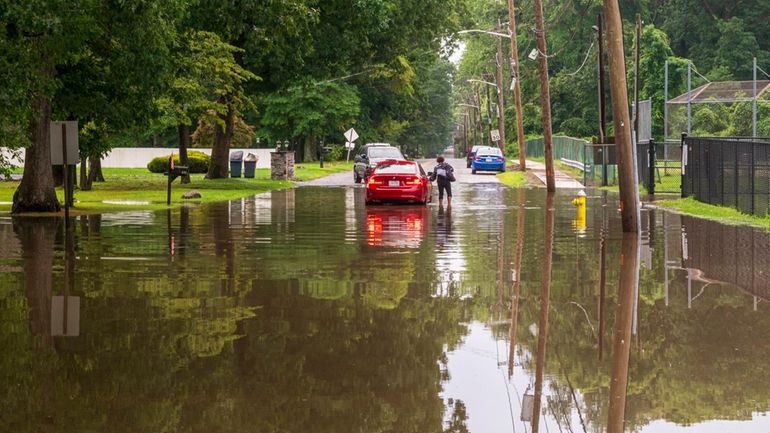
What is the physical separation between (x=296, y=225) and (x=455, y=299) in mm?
12621

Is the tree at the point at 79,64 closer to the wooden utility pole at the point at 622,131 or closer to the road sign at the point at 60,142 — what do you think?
the road sign at the point at 60,142

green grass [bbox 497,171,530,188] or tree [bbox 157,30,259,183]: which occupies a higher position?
tree [bbox 157,30,259,183]

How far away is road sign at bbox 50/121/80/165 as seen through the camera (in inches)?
934

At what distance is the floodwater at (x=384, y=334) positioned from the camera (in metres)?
8.05

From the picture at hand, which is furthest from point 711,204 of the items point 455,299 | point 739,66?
point 739,66

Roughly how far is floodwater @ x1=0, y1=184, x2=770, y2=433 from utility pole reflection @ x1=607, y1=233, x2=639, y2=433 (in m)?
0.03

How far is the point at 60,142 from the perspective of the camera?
78.6 feet

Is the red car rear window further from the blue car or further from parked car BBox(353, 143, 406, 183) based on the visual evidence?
the blue car

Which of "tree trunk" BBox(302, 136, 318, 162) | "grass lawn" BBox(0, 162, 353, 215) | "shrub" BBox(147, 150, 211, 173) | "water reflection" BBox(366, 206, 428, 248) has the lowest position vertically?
"water reflection" BBox(366, 206, 428, 248)

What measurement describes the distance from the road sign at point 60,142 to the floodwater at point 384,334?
2.29m

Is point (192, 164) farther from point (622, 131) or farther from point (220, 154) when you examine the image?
point (622, 131)

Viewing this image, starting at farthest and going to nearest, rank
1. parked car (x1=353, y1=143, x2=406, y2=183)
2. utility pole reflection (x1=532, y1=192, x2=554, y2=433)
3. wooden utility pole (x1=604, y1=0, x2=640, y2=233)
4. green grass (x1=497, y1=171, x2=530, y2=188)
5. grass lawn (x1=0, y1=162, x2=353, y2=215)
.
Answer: parked car (x1=353, y1=143, x2=406, y2=183) < green grass (x1=497, y1=171, x2=530, y2=188) < grass lawn (x1=0, y1=162, x2=353, y2=215) < wooden utility pole (x1=604, y1=0, x2=640, y2=233) < utility pole reflection (x1=532, y1=192, x2=554, y2=433)

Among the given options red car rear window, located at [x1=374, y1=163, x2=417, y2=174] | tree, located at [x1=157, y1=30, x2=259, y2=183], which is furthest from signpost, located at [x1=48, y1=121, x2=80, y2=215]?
red car rear window, located at [x1=374, y1=163, x2=417, y2=174]

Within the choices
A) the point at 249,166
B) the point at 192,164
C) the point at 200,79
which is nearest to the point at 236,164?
the point at 249,166
